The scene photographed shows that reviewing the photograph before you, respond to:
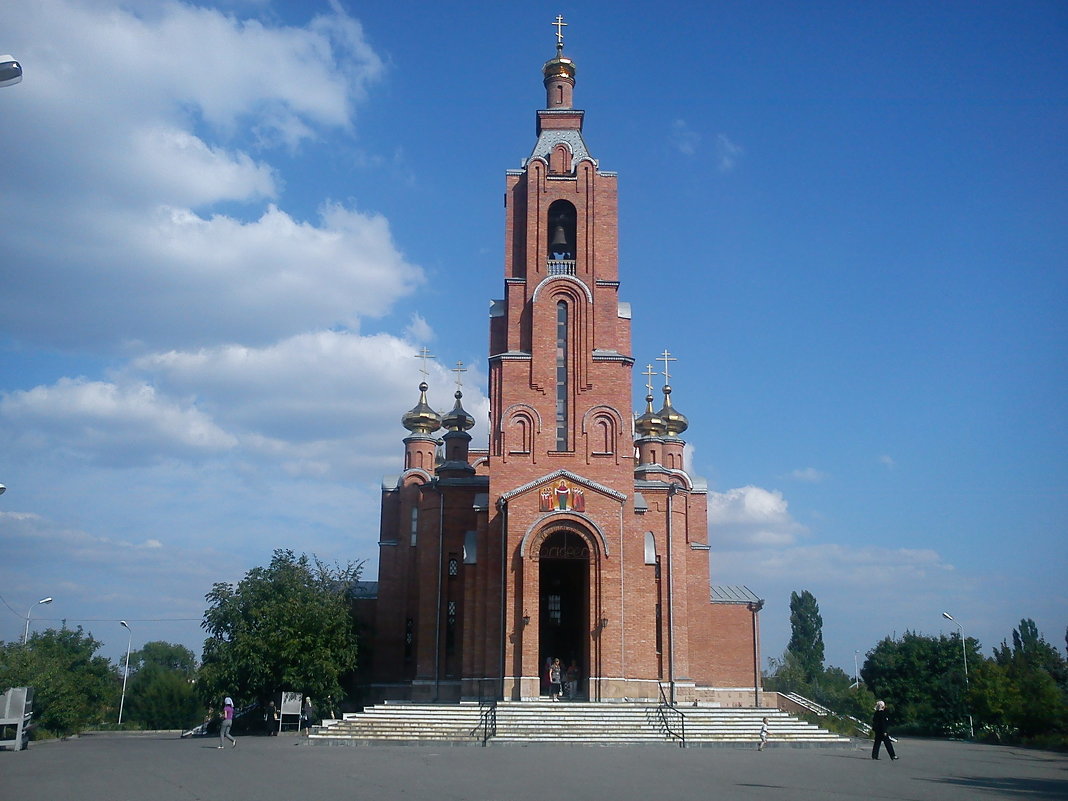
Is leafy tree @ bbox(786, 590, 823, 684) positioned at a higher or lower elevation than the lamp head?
lower

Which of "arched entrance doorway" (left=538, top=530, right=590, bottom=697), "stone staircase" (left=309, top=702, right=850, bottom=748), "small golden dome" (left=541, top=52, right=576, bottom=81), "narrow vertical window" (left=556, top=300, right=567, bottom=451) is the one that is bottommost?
"stone staircase" (left=309, top=702, right=850, bottom=748)

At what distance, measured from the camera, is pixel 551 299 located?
30531 millimetres

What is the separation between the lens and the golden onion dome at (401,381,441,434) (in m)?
38.8

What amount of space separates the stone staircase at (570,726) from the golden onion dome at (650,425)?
14.3 m

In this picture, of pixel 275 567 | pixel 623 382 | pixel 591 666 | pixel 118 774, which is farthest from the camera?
pixel 275 567

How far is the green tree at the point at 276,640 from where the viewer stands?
29.0m

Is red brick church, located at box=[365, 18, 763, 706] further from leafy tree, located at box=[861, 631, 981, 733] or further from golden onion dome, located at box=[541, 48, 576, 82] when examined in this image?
leafy tree, located at box=[861, 631, 981, 733]

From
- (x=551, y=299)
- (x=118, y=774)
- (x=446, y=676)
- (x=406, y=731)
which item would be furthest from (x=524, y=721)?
(x=551, y=299)

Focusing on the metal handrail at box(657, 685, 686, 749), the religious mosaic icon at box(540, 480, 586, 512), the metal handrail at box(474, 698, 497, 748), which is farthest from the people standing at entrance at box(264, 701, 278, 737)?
the metal handrail at box(657, 685, 686, 749)

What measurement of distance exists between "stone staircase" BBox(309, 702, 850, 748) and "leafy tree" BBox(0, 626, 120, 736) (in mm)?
8955

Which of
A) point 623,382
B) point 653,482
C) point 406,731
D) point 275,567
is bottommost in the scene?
point 406,731

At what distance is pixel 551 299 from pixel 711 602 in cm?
1368

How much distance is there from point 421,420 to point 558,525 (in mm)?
13008

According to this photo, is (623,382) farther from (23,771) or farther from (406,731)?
(23,771)
